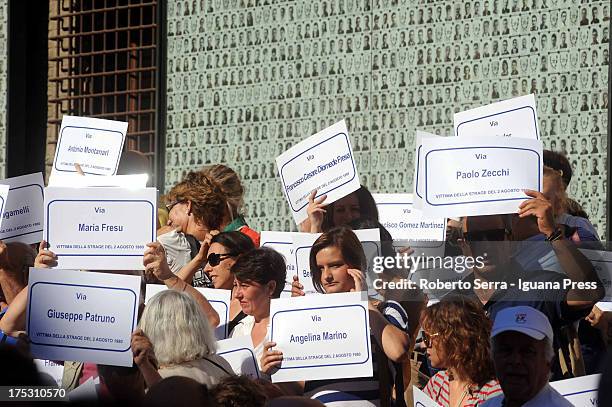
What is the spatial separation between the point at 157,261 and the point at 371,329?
1.01 m

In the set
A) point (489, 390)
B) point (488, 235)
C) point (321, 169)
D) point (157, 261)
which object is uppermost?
point (321, 169)

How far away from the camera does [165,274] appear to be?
5191 millimetres

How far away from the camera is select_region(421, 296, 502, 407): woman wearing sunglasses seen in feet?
14.8

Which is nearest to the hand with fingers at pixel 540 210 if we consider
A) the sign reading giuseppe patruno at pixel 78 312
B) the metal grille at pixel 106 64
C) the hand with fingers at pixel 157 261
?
the hand with fingers at pixel 157 261

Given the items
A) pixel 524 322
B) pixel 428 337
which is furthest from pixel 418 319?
pixel 524 322

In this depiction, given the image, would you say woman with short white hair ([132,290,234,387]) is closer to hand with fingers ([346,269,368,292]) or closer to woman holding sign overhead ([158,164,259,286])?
hand with fingers ([346,269,368,292])

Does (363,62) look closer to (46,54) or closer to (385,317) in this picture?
(46,54)

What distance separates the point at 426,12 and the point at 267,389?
4905 mm

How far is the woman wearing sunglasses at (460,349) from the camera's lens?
4.51 metres

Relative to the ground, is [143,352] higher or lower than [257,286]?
lower

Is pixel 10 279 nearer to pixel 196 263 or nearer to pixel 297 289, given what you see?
pixel 196 263

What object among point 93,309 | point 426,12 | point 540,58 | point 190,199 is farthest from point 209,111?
point 93,309

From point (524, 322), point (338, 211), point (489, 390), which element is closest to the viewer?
point (524, 322)

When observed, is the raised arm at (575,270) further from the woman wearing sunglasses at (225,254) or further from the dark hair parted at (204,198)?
the dark hair parted at (204,198)
